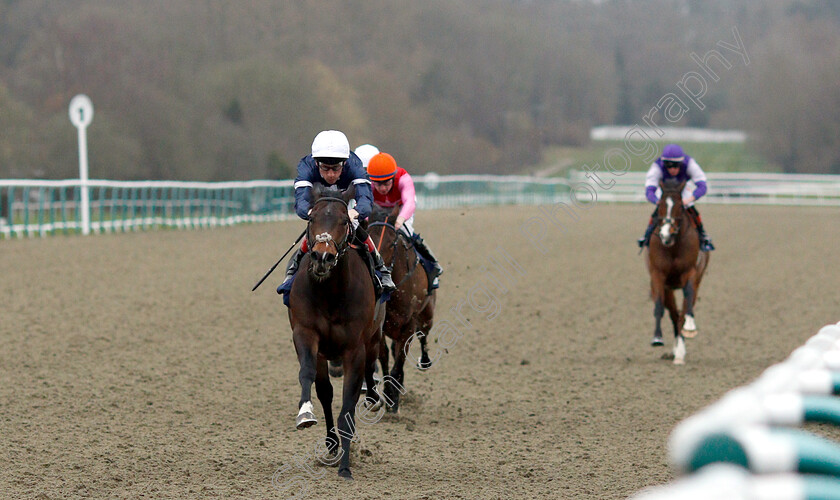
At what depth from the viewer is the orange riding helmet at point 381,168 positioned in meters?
7.47

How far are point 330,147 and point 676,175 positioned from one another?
5.23m

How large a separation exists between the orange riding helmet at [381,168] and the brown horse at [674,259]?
3.38 m

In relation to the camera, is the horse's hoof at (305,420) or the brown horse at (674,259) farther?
the brown horse at (674,259)

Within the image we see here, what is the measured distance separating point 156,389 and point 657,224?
495 centimetres

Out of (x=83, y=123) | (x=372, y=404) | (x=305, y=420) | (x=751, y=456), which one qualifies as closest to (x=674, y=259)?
(x=372, y=404)

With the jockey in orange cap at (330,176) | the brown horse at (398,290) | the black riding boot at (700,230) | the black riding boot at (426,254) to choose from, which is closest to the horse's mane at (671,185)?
the black riding boot at (700,230)

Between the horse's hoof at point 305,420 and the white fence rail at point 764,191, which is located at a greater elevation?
the horse's hoof at point 305,420

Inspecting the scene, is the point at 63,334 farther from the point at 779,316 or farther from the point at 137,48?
the point at 137,48

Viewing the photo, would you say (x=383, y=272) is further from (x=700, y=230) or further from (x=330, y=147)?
(x=700, y=230)

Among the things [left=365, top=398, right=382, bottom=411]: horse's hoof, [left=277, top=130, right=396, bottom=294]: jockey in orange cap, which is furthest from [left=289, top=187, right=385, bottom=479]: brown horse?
[left=365, top=398, right=382, bottom=411]: horse's hoof

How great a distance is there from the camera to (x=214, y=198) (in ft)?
87.5

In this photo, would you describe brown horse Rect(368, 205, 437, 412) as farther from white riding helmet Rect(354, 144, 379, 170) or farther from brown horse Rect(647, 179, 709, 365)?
brown horse Rect(647, 179, 709, 365)

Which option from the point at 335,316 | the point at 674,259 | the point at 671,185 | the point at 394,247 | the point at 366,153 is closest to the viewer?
the point at 335,316

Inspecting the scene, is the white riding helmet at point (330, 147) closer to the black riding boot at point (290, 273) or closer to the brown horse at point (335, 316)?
the brown horse at point (335, 316)
